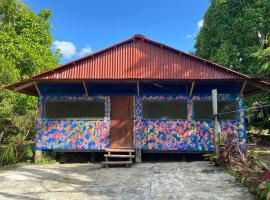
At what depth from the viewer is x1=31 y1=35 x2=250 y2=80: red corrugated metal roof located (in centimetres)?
1220

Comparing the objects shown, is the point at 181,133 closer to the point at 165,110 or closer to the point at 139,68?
the point at 165,110

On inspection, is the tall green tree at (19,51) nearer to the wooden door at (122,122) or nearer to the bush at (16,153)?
the bush at (16,153)

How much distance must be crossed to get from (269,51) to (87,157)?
9433mm

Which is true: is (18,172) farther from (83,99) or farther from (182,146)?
(182,146)

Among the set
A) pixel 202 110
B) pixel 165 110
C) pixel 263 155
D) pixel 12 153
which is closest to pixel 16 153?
pixel 12 153

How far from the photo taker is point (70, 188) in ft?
25.1

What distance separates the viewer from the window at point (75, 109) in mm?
12703

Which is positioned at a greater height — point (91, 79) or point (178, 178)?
point (91, 79)

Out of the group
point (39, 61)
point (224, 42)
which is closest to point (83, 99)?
point (39, 61)

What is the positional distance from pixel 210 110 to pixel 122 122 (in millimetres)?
3746

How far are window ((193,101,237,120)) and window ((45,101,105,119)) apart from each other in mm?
3991

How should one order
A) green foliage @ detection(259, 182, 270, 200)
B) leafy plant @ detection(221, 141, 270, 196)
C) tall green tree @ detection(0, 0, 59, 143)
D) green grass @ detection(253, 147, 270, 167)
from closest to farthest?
green foliage @ detection(259, 182, 270, 200)
leafy plant @ detection(221, 141, 270, 196)
green grass @ detection(253, 147, 270, 167)
tall green tree @ detection(0, 0, 59, 143)

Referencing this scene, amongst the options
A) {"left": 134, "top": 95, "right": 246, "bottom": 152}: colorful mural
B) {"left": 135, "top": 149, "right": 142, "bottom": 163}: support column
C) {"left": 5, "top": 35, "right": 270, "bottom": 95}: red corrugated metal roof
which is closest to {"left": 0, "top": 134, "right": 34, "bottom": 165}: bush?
{"left": 5, "top": 35, "right": 270, "bottom": 95}: red corrugated metal roof

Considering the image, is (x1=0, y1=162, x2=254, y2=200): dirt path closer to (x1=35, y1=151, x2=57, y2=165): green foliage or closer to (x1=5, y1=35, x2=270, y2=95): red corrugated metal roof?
(x1=35, y1=151, x2=57, y2=165): green foliage
